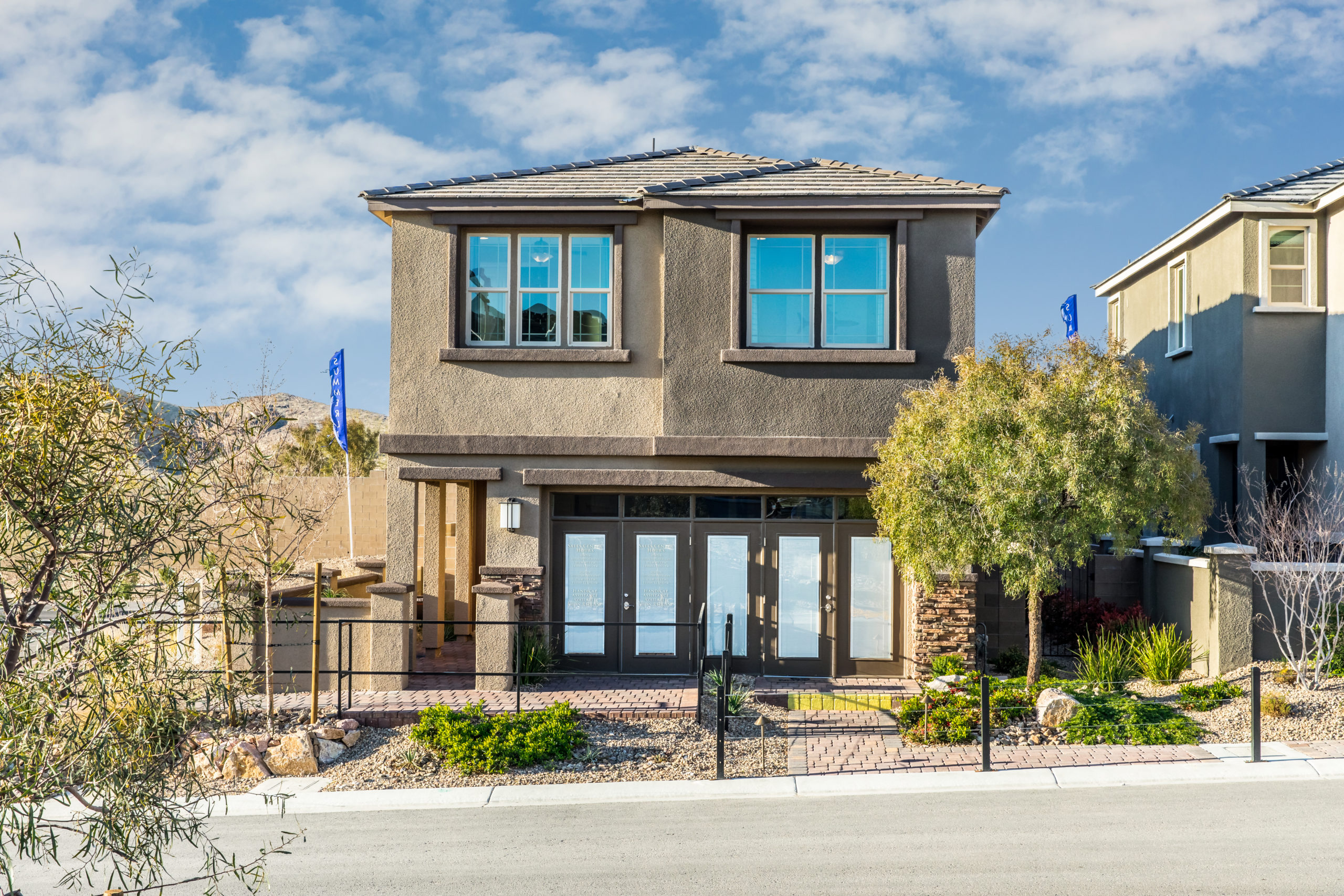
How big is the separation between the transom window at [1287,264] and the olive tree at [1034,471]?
586cm

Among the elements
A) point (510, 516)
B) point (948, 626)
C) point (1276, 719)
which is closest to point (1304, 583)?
point (1276, 719)

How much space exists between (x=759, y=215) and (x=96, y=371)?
10.5m

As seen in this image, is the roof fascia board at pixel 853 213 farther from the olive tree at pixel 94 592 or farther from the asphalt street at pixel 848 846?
the olive tree at pixel 94 592

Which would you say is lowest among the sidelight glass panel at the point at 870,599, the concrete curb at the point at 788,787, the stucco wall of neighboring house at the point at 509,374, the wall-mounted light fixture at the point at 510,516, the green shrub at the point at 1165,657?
the concrete curb at the point at 788,787

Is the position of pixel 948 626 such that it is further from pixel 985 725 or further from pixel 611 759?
pixel 611 759

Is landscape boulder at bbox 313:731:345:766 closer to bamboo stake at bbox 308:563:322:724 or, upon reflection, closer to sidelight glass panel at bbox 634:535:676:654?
bamboo stake at bbox 308:563:322:724

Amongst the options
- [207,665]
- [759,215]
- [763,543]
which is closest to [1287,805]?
[763,543]

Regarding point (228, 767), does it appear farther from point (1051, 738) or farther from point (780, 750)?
point (1051, 738)

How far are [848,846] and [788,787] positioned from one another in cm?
174

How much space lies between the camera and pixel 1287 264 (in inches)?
659

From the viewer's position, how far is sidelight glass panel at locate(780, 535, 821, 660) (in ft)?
47.3

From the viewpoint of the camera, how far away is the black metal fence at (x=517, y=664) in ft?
38.0

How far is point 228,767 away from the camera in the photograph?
10.6 m

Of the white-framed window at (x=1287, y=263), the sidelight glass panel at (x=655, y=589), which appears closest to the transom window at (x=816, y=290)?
the sidelight glass panel at (x=655, y=589)
